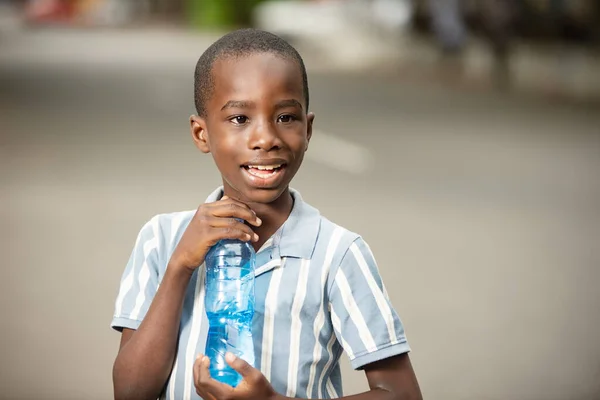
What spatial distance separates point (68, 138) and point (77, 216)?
5252mm

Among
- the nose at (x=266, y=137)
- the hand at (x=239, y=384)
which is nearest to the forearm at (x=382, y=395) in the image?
the hand at (x=239, y=384)

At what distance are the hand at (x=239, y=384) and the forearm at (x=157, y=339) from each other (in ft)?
0.58

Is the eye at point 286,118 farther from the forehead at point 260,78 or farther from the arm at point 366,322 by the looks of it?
the arm at point 366,322

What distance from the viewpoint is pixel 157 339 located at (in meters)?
2.61

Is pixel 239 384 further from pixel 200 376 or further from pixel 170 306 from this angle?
pixel 170 306

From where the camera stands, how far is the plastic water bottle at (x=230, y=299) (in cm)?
260

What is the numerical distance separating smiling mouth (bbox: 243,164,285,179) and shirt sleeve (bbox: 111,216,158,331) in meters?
0.29

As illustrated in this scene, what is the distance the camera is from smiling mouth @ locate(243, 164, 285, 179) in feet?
8.62

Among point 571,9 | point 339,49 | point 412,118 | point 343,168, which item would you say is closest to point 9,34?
point 339,49

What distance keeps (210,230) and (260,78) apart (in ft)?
1.08

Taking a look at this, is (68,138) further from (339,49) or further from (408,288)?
(339,49)

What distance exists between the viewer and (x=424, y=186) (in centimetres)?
1128

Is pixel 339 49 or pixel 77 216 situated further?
pixel 339 49

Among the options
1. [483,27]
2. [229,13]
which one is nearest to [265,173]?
[483,27]
